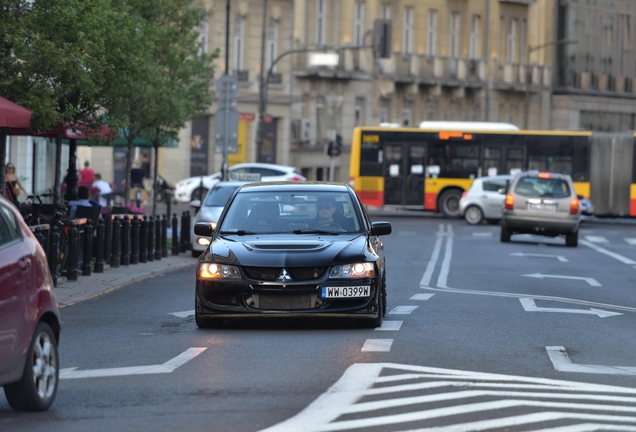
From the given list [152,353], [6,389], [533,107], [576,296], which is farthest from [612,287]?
[533,107]

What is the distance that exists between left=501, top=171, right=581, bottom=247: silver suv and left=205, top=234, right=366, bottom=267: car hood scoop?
20904 millimetres

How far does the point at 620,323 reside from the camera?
49.8 feet

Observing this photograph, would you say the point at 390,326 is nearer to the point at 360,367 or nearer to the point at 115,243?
the point at 360,367

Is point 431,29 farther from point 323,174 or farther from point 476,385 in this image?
point 476,385

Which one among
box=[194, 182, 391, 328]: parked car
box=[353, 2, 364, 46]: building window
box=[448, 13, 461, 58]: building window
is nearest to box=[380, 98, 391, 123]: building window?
box=[353, 2, 364, 46]: building window

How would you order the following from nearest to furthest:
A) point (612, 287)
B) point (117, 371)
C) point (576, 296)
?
point (117, 371)
point (576, 296)
point (612, 287)

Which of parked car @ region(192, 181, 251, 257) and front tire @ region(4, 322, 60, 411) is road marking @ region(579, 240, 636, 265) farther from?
front tire @ region(4, 322, 60, 411)

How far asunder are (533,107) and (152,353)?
7009 centimetres

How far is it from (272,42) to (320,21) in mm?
3383

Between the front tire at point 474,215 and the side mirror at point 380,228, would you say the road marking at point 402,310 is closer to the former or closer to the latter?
the side mirror at point 380,228

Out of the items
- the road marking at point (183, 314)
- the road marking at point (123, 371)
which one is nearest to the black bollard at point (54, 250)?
the road marking at point (183, 314)

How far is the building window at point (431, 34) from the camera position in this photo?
74.1 meters

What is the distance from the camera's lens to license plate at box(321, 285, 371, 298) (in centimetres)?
1299

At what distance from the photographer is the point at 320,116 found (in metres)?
68.4
